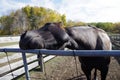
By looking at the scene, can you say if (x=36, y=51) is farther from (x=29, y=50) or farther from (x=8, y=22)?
(x=8, y=22)

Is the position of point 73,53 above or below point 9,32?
above

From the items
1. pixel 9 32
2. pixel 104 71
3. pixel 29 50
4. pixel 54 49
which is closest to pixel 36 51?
pixel 29 50

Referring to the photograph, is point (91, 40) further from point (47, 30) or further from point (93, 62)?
point (47, 30)

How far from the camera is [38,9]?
70.2 meters

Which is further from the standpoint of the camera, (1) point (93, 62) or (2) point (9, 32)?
(2) point (9, 32)

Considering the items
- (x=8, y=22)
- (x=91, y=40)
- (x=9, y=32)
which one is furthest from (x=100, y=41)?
(x=8, y=22)

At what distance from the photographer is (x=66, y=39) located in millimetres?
2188

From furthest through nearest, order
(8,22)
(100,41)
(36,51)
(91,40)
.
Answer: (8,22), (100,41), (91,40), (36,51)

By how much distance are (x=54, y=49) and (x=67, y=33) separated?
245 millimetres

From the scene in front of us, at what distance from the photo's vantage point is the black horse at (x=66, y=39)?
196 centimetres

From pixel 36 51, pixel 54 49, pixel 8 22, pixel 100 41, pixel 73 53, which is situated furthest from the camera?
pixel 8 22

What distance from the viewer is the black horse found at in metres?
1.96

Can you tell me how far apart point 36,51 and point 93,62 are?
113 centimetres

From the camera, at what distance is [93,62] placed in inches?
113
